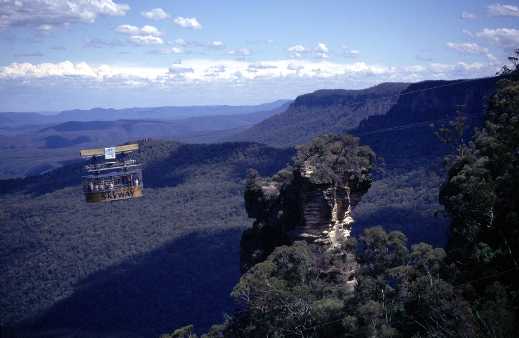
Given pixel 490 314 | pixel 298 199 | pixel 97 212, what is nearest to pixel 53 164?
pixel 97 212

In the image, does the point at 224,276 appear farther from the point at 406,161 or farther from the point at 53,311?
the point at 406,161

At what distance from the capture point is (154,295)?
2773 inches

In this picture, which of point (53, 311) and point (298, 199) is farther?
point (53, 311)

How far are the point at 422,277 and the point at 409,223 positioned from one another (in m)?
42.9

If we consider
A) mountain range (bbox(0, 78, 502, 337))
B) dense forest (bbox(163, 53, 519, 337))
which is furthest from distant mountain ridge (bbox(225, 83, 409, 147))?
dense forest (bbox(163, 53, 519, 337))

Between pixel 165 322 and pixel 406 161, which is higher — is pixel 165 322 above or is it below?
below

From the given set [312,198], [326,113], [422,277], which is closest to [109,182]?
[312,198]

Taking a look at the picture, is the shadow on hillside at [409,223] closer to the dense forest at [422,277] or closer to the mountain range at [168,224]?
the mountain range at [168,224]

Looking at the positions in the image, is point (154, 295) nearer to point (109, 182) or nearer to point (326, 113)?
point (109, 182)

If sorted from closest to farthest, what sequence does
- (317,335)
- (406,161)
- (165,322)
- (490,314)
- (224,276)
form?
1. (490,314)
2. (317,335)
3. (165,322)
4. (224,276)
5. (406,161)

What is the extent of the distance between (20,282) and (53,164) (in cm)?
11131

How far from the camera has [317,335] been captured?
82.5ft

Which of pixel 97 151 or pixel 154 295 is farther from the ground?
pixel 97 151

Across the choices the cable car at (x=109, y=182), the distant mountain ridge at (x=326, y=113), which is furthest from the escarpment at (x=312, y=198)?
the distant mountain ridge at (x=326, y=113)
